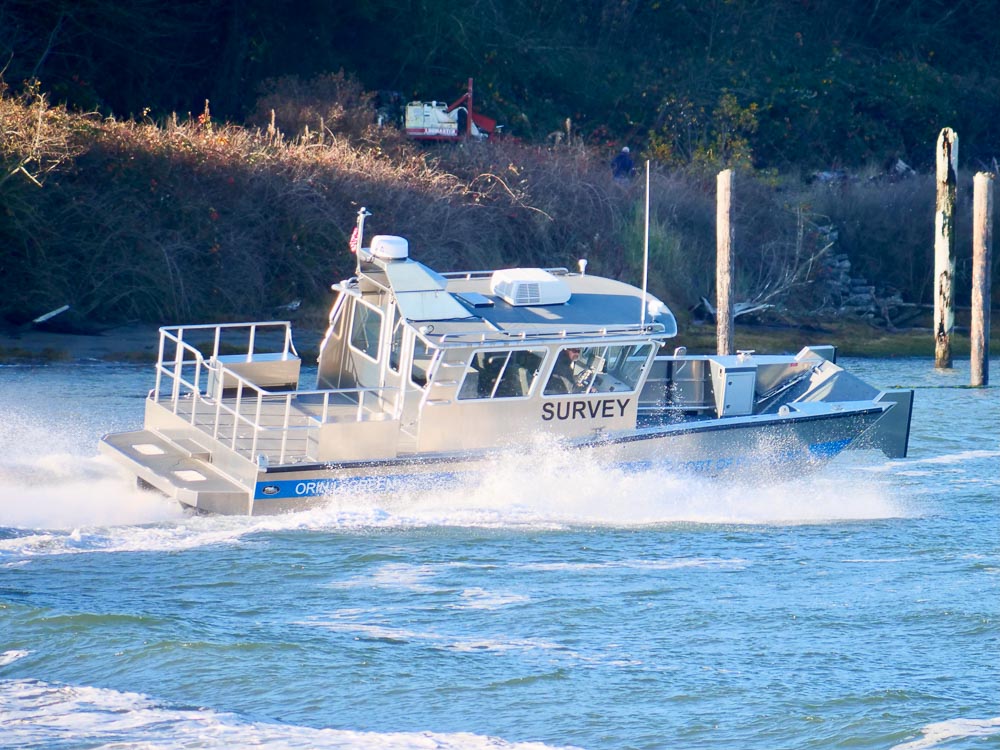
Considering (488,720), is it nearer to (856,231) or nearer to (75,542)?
(75,542)

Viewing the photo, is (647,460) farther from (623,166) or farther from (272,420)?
(623,166)

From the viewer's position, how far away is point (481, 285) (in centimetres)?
1739

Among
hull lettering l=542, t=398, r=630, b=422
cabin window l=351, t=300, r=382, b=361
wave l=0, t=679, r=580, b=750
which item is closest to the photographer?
wave l=0, t=679, r=580, b=750

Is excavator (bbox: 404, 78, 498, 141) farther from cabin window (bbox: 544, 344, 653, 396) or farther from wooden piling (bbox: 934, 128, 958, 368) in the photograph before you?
cabin window (bbox: 544, 344, 653, 396)

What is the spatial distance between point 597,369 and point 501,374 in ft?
3.75

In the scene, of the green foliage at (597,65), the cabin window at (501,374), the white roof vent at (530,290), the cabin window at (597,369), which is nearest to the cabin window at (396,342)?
the cabin window at (501,374)

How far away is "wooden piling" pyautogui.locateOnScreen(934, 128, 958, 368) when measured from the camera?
27875 mm

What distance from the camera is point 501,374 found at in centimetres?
1606

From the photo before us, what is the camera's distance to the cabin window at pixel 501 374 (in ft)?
52.4

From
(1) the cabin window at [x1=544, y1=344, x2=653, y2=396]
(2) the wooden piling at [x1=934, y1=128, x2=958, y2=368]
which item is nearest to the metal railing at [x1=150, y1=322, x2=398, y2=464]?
(1) the cabin window at [x1=544, y1=344, x2=653, y2=396]

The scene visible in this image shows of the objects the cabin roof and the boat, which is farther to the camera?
the cabin roof

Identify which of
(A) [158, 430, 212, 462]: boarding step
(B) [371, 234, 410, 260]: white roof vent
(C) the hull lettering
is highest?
(B) [371, 234, 410, 260]: white roof vent

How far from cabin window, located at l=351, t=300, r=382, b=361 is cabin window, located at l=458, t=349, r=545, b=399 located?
142cm

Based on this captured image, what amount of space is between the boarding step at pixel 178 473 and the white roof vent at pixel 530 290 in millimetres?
3687
